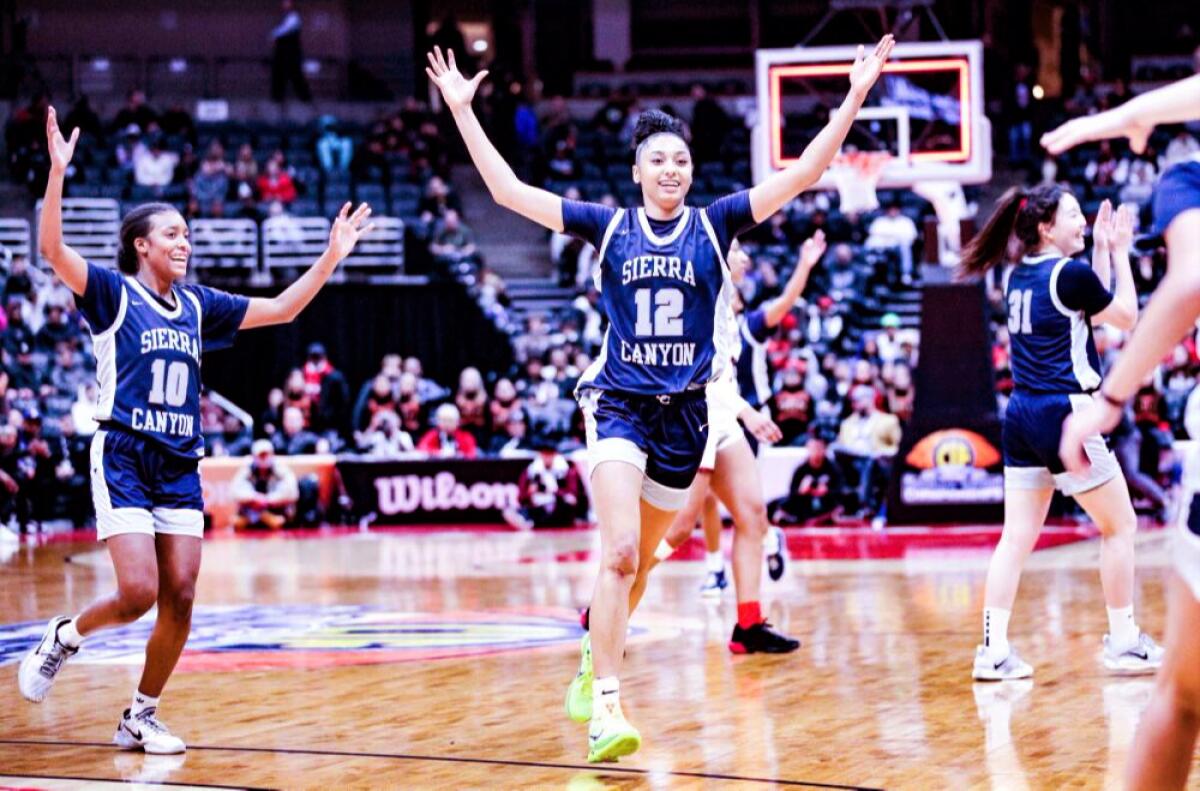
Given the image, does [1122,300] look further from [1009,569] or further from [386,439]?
[386,439]

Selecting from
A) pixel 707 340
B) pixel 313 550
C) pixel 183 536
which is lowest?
pixel 313 550

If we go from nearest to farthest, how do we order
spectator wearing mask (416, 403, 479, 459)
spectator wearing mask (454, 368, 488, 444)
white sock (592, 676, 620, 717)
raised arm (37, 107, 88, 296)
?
white sock (592, 676, 620, 717), raised arm (37, 107, 88, 296), spectator wearing mask (416, 403, 479, 459), spectator wearing mask (454, 368, 488, 444)

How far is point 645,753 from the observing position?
577 centimetres

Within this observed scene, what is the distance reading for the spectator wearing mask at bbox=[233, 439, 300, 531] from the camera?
1831 cm

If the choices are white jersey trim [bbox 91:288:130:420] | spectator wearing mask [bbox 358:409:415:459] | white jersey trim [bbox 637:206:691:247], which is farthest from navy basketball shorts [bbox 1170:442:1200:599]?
spectator wearing mask [bbox 358:409:415:459]

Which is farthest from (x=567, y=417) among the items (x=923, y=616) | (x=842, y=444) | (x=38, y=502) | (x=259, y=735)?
(x=259, y=735)

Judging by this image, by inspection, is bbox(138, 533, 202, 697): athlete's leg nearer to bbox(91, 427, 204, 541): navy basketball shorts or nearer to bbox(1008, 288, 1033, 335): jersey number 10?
bbox(91, 427, 204, 541): navy basketball shorts

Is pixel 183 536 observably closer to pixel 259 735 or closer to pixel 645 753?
pixel 259 735

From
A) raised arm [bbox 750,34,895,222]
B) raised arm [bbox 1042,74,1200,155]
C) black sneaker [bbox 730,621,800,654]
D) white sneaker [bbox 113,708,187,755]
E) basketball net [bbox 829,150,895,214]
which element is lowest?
black sneaker [bbox 730,621,800,654]

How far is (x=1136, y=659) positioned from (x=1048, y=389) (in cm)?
Result: 123

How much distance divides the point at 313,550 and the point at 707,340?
10052 mm

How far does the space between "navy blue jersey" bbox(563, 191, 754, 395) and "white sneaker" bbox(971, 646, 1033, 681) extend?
6.61 feet

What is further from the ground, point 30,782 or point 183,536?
point 183,536

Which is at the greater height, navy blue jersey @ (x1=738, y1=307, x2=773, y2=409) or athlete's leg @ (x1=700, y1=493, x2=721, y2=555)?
navy blue jersey @ (x1=738, y1=307, x2=773, y2=409)
